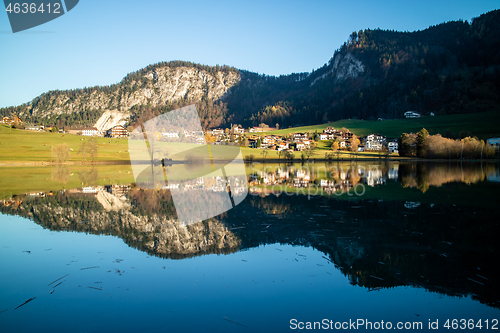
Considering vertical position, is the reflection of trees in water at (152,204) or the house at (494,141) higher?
the reflection of trees in water at (152,204)

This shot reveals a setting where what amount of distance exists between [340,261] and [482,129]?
385 feet

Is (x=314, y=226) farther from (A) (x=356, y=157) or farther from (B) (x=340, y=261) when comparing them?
(A) (x=356, y=157)

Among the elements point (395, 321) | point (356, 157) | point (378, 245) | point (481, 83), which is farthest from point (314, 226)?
point (481, 83)

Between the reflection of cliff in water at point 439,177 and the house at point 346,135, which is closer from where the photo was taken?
the reflection of cliff in water at point 439,177

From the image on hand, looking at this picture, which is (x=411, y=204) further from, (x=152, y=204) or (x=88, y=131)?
(x=88, y=131)

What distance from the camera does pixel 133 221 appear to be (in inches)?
526

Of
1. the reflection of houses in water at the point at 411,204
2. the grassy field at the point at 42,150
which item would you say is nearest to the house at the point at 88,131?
the grassy field at the point at 42,150

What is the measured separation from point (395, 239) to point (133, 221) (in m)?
10.9

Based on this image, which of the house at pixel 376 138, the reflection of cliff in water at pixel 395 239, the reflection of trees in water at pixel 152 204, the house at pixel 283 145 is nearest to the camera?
the reflection of cliff in water at pixel 395 239

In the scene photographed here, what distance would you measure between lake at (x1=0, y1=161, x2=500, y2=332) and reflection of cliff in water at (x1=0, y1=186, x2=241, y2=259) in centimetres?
10

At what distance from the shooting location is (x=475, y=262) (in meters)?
8.10

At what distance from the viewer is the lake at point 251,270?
5633mm

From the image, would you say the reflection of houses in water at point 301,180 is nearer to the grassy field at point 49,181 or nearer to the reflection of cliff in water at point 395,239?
the reflection of cliff in water at point 395,239

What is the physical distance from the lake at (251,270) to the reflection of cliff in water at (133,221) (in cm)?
10
